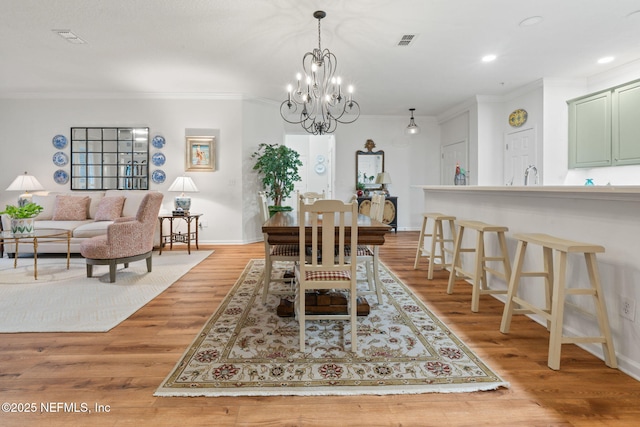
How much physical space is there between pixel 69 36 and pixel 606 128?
650 centimetres

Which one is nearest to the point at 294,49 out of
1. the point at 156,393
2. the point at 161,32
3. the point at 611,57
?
the point at 161,32

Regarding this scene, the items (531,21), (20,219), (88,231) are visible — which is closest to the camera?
(531,21)

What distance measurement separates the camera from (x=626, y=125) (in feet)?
14.2

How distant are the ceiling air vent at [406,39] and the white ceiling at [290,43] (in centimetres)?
7

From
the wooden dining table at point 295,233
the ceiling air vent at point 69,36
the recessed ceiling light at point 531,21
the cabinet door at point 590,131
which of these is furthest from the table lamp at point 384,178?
the ceiling air vent at point 69,36

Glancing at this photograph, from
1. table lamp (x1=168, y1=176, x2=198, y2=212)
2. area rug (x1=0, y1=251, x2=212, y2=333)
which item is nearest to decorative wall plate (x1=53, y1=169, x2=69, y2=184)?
area rug (x1=0, y1=251, x2=212, y2=333)

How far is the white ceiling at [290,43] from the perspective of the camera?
3117 mm

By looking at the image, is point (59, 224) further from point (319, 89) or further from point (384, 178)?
point (384, 178)

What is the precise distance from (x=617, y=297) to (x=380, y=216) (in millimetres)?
1786

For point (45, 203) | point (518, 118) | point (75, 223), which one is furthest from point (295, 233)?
point (518, 118)

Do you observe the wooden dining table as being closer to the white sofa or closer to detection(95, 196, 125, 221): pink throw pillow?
the white sofa

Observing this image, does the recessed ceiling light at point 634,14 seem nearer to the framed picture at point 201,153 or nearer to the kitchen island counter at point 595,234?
the kitchen island counter at point 595,234

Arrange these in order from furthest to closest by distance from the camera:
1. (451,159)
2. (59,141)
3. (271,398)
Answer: (451,159), (59,141), (271,398)

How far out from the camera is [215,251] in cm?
547
